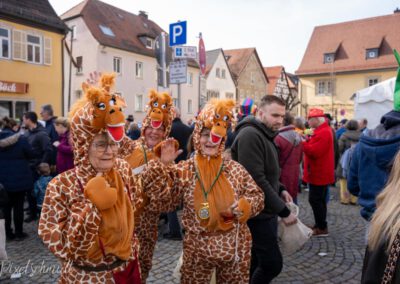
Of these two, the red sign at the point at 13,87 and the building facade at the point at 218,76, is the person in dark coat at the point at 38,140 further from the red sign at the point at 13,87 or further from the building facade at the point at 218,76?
the building facade at the point at 218,76

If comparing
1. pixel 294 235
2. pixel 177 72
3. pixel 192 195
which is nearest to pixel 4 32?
pixel 177 72

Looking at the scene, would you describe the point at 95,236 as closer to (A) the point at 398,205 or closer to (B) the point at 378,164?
(A) the point at 398,205

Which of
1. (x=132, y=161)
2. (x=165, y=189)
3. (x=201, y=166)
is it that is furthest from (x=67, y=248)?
(x=132, y=161)

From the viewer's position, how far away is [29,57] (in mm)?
16328

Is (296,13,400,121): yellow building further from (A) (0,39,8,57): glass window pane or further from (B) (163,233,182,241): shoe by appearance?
(B) (163,233,182,241): shoe

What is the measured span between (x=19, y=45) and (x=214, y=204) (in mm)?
16318

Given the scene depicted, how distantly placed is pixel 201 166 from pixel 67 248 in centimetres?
116

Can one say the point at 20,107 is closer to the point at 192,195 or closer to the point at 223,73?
the point at 192,195

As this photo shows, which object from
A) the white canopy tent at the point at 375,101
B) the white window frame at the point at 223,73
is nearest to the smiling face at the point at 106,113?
the white canopy tent at the point at 375,101

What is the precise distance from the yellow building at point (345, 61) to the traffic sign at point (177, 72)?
29.3 meters

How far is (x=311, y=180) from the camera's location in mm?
5480

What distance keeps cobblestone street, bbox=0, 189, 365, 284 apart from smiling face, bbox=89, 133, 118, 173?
7.84ft

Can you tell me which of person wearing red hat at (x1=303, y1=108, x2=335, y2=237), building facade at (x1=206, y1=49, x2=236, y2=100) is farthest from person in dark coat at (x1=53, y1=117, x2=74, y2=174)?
building facade at (x1=206, y1=49, x2=236, y2=100)

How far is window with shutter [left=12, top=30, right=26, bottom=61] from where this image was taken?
51.2 ft
